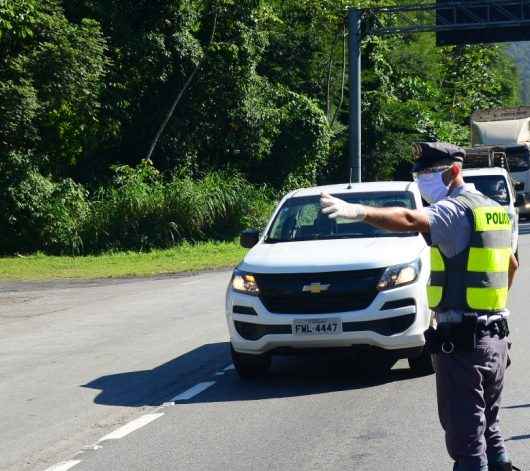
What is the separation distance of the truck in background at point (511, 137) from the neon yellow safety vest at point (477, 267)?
3311 centimetres

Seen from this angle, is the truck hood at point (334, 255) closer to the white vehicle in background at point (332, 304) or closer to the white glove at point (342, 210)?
the white vehicle in background at point (332, 304)

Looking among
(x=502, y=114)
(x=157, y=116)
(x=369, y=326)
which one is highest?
(x=157, y=116)

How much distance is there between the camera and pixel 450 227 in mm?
5273

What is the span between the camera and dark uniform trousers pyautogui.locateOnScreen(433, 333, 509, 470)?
5262 mm

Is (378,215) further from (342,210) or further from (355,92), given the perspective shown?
(355,92)

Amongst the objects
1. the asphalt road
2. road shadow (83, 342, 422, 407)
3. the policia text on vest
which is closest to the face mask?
the policia text on vest

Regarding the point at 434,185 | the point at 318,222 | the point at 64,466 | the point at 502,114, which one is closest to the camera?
the point at 434,185

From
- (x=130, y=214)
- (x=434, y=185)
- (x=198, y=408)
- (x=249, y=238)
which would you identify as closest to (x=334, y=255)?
(x=249, y=238)

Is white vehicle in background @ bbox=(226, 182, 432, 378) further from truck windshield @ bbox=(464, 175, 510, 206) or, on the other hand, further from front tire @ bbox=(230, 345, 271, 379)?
truck windshield @ bbox=(464, 175, 510, 206)

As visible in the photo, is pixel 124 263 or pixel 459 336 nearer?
pixel 459 336

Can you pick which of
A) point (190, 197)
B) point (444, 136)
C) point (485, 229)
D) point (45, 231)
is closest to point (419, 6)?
point (190, 197)

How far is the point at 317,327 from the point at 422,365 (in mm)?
1128

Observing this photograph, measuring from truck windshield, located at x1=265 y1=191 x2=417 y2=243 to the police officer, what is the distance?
572 cm

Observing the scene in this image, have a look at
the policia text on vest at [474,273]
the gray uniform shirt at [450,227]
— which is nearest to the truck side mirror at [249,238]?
the policia text on vest at [474,273]
